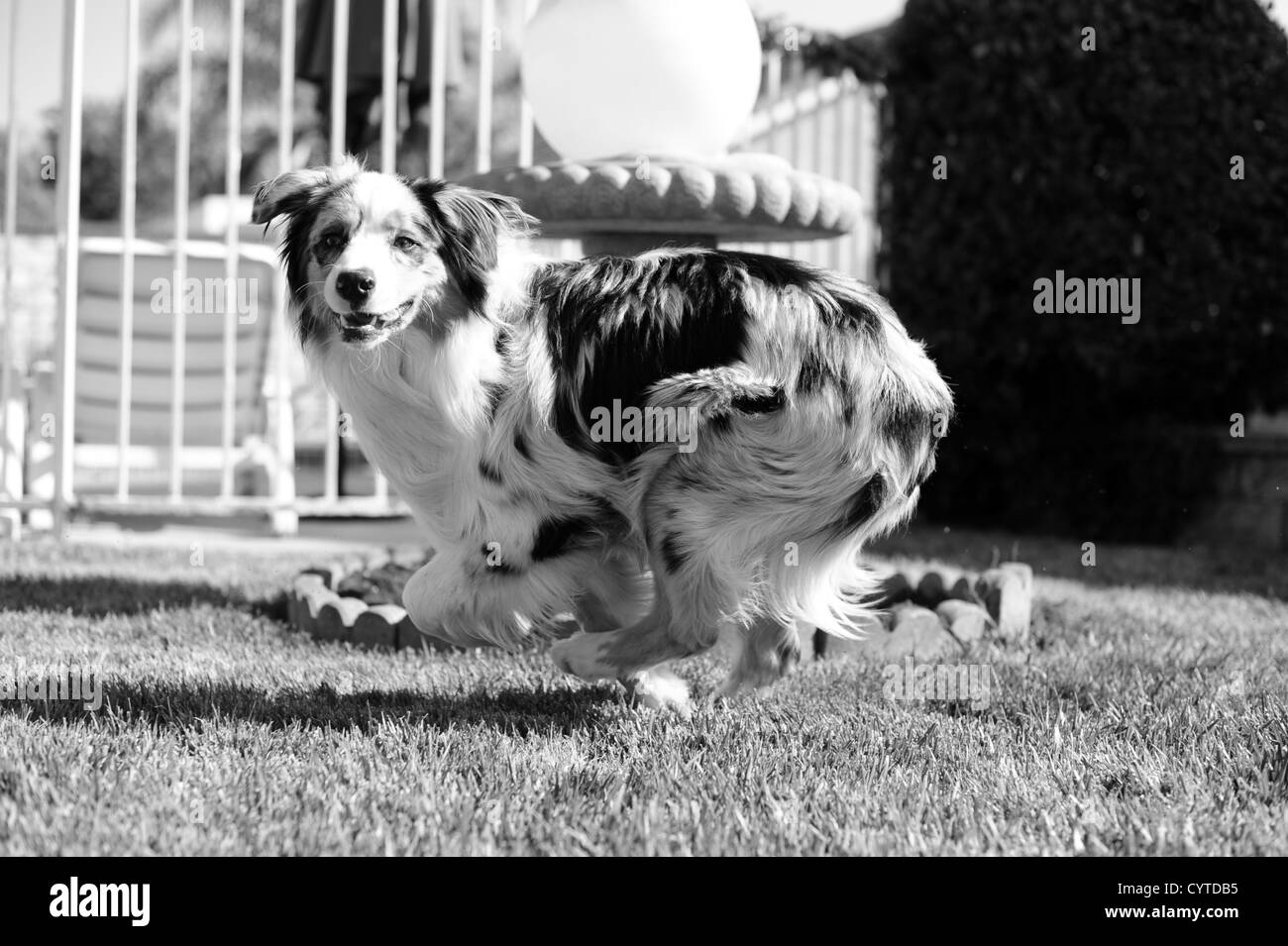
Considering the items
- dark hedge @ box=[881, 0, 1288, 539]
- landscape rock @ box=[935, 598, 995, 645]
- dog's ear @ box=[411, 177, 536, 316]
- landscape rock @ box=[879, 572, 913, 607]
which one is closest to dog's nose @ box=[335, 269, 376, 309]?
dog's ear @ box=[411, 177, 536, 316]

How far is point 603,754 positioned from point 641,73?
89.8 inches

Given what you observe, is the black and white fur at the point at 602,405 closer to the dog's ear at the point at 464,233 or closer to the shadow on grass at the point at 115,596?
the dog's ear at the point at 464,233

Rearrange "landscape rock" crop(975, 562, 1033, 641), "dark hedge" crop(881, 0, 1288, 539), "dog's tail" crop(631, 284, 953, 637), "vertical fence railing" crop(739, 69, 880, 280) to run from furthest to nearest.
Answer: "vertical fence railing" crop(739, 69, 880, 280) → "dark hedge" crop(881, 0, 1288, 539) → "landscape rock" crop(975, 562, 1033, 641) → "dog's tail" crop(631, 284, 953, 637)

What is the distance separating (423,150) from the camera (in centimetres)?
2073

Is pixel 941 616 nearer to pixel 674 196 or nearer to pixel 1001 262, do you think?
pixel 674 196

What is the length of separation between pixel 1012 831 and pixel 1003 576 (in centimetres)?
234

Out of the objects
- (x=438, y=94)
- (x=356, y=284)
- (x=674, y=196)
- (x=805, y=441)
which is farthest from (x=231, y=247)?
(x=805, y=441)

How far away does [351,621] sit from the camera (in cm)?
421

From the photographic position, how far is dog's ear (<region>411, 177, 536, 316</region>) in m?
3.07

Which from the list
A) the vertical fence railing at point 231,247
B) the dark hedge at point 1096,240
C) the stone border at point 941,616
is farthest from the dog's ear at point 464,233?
the dark hedge at point 1096,240

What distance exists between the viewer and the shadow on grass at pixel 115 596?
15.1 ft

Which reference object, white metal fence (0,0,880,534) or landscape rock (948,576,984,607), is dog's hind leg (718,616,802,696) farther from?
white metal fence (0,0,880,534)

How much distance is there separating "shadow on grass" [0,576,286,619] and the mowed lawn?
0.52 ft
